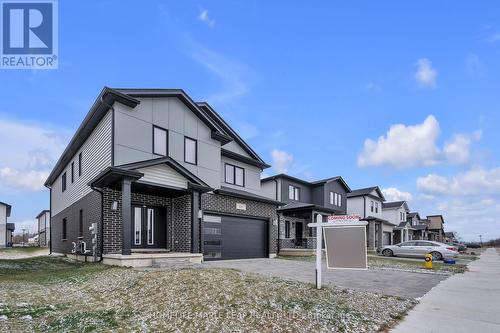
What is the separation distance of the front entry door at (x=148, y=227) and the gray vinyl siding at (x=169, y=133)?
2.46 metres

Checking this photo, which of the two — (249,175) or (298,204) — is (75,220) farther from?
(298,204)

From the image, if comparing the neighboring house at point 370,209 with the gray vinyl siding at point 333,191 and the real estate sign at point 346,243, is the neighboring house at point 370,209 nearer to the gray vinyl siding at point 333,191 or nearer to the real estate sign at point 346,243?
the gray vinyl siding at point 333,191

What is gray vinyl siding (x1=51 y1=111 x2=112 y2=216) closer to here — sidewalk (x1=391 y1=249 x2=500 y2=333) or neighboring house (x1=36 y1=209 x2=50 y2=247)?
sidewalk (x1=391 y1=249 x2=500 y2=333)

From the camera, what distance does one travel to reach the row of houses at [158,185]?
1483 cm

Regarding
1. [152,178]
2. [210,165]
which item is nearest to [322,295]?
[152,178]

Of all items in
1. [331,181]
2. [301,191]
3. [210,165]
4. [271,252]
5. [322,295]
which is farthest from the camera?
[331,181]

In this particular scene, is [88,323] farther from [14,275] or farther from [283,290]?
[14,275]

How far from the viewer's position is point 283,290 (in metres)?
8.52

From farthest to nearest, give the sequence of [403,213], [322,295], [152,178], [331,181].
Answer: [403,213], [331,181], [152,178], [322,295]

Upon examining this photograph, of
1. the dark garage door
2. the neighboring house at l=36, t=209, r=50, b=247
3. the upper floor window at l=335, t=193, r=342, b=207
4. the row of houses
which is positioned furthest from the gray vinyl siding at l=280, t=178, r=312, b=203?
the neighboring house at l=36, t=209, r=50, b=247

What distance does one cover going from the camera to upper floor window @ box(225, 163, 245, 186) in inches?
882

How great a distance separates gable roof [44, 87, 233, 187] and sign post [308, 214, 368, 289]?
10.1m

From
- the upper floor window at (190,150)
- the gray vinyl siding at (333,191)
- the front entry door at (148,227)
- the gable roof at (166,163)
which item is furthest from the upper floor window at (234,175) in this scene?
the gray vinyl siding at (333,191)

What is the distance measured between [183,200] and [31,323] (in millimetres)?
11566
